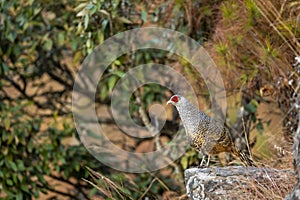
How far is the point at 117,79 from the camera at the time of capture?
4.93m

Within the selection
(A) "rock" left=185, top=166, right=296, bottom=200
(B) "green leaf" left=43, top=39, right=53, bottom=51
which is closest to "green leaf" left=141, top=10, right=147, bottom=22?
(B) "green leaf" left=43, top=39, right=53, bottom=51

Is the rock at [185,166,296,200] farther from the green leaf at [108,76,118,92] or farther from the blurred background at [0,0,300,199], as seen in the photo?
the green leaf at [108,76,118,92]

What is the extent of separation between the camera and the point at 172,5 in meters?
4.52

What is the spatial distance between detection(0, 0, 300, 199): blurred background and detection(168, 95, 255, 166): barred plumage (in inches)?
20.7

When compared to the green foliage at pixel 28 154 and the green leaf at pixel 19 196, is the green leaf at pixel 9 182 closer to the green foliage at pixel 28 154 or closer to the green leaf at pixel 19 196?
the green foliage at pixel 28 154

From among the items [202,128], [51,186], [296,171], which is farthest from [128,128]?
[296,171]

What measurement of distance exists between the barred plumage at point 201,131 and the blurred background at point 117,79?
0.53m

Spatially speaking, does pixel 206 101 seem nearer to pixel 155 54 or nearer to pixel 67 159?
pixel 155 54

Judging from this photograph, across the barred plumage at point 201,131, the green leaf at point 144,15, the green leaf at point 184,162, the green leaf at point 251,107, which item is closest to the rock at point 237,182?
the barred plumage at point 201,131

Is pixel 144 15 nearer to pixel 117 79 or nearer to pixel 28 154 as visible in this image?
pixel 117 79

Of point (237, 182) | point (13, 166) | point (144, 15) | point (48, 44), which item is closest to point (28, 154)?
point (13, 166)

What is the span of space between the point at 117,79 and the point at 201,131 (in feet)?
6.91

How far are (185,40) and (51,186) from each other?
5.78 ft

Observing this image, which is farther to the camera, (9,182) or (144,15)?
(9,182)
